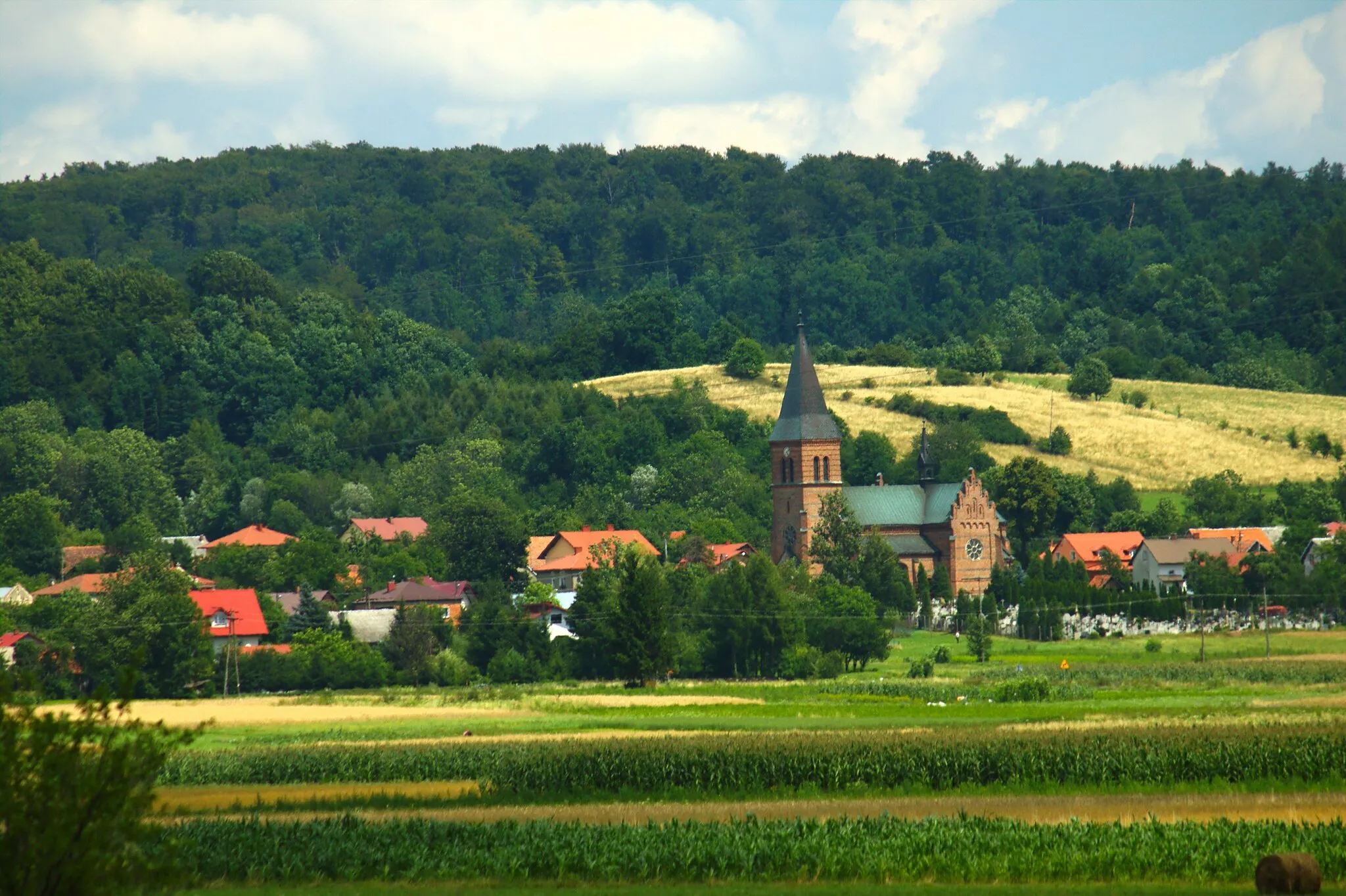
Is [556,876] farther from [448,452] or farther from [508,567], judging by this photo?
[448,452]

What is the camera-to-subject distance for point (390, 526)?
13162cm

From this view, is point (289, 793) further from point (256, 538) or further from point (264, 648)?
point (256, 538)

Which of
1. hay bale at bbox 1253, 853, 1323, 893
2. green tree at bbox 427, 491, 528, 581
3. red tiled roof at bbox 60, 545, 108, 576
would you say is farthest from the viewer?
red tiled roof at bbox 60, 545, 108, 576

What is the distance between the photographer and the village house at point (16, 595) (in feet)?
340

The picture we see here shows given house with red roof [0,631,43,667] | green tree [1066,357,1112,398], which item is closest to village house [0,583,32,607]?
house with red roof [0,631,43,667]

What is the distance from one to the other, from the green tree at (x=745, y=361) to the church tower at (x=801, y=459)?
160 feet

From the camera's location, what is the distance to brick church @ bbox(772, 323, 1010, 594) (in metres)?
112

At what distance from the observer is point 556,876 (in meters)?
31.0

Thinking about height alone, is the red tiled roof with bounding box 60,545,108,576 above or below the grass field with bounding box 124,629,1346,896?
above

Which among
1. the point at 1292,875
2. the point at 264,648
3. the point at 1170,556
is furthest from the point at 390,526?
the point at 1292,875

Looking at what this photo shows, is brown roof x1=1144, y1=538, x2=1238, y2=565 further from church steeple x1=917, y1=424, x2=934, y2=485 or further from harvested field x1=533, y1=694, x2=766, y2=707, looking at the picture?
harvested field x1=533, y1=694, x2=766, y2=707

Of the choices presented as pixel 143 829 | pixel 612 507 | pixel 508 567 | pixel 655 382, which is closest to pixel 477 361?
pixel 655 382

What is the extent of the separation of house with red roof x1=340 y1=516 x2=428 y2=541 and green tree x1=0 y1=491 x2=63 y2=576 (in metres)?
20.9

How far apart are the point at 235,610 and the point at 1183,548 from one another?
59.5 meters
